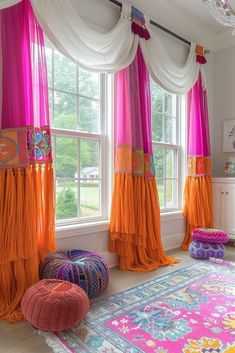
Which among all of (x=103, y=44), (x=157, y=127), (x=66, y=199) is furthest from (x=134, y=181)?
(x=103, y=44)

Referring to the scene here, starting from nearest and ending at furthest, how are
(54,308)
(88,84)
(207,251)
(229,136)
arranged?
(54,308), (88,84), (207,251), (229,136)

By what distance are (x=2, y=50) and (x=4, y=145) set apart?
2.23 ft

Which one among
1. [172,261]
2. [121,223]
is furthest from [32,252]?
[172,261]

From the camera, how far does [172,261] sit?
10.2 ft

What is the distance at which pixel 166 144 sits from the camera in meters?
3.70

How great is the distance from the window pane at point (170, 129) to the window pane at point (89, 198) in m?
1.35

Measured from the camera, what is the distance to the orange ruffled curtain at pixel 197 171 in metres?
3.78

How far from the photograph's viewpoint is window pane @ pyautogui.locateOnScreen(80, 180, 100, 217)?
281 centimetres

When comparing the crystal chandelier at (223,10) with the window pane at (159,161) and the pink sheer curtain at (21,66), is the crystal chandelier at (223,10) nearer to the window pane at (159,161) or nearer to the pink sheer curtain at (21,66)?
the pink sheer curtain at (21,66)

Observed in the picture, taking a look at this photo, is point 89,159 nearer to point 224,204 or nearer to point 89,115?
point 89,115

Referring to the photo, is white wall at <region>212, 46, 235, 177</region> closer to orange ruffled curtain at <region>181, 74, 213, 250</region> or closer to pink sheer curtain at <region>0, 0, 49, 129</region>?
orange ruffled curtain at <region>181, 74, 213, 250</region>

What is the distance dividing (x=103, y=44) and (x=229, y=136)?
2.53 metres

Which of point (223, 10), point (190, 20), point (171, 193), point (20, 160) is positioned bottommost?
point (171, 193)

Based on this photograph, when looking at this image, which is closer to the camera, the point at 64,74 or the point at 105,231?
the point at 64,74
